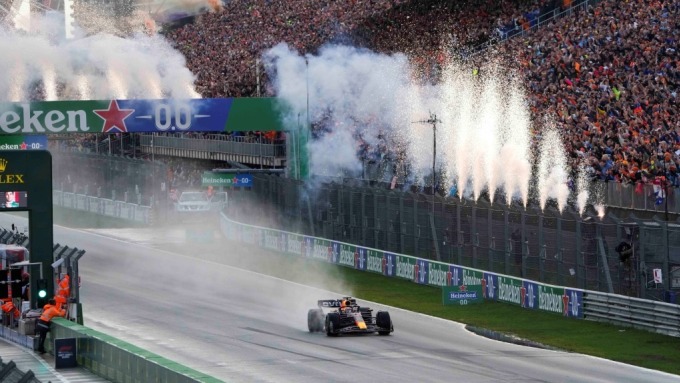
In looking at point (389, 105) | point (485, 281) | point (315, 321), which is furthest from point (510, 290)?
point (389, 105)

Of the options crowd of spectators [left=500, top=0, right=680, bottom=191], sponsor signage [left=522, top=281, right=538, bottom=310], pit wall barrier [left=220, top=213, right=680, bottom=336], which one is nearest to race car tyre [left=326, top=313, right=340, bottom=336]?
pit wall barrier [left=220, top=213, right=680, bottom=336]

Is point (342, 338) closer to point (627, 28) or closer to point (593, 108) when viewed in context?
point (593, 108)

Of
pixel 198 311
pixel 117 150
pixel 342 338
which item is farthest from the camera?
pixel 117 150

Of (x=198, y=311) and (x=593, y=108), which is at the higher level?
(x=593, y=108)

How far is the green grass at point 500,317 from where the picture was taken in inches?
1310

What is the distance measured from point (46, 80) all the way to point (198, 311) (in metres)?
19.2

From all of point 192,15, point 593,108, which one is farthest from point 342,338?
point 192,15

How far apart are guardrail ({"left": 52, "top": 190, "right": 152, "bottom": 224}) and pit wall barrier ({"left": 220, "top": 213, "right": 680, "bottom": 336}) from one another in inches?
500

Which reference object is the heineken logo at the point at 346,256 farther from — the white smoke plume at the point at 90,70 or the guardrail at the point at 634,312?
the guardrail at the point at 634,312

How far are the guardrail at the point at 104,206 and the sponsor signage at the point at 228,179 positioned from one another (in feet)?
30.6

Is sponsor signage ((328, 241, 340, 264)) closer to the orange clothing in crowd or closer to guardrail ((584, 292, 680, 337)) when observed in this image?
guardrail ((584, 292, 680, 337))

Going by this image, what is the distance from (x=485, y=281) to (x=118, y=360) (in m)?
18.6

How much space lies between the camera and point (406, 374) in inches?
1179

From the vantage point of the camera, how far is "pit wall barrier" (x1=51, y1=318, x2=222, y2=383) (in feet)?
74.1
